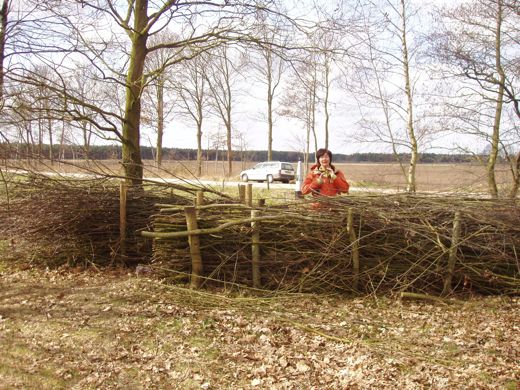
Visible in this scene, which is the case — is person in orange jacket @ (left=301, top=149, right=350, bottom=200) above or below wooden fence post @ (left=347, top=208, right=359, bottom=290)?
above

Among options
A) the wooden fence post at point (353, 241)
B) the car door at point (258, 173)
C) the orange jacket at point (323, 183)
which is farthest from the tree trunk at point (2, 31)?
the car door at point (258, 173)

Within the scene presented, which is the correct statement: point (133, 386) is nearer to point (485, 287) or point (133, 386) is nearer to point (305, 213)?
point (305, 213)

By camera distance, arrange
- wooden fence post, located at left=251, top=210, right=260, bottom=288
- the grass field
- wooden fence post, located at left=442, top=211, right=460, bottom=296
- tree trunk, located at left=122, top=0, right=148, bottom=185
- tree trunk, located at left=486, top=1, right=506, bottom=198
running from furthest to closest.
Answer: tree trunk, located at left=486, top=1, right=506, bottom=198
tree trunk, located at left=122, top=0, right=148, bottom=185
the grass field
wooden fence post, located at left=251, top=210, right=260, bottom=288
wooden fence post, located at left=442, top=211, right=460, bottom=296

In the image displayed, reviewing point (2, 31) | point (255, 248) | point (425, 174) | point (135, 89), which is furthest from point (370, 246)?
point (425, 174)

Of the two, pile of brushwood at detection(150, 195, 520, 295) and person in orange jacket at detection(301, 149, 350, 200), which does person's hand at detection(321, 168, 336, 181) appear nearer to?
person in orange jacket at detection(301, 149, 350, 200)

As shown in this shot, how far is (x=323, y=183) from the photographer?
5.98 m

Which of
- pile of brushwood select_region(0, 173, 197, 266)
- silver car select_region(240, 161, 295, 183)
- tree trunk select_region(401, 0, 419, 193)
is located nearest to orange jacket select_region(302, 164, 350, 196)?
pile of brushwood select_region(0, 173, 197, 266)

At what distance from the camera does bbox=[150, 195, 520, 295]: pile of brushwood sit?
17.6ft

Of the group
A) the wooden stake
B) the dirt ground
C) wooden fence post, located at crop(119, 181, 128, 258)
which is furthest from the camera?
wooden fence post, located at crop(119, 181, 128, 258)

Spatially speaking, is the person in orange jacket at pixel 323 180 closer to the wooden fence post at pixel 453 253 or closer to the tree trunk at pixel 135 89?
the wooden fence post at pixel 453 253

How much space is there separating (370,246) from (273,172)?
20972 mm

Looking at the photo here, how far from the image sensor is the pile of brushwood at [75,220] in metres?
6.55

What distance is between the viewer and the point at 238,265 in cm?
566

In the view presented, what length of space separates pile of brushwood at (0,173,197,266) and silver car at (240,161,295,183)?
19.2 m
